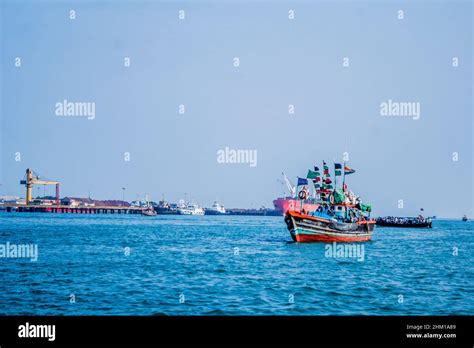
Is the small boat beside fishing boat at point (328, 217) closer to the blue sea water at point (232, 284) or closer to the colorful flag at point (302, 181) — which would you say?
the colorful flag at point (302, 181)

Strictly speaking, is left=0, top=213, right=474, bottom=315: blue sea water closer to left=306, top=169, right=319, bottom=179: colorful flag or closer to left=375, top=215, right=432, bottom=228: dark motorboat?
left=306, top=169, right=319, bottom=179: colorful flag

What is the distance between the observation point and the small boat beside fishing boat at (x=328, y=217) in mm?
54250

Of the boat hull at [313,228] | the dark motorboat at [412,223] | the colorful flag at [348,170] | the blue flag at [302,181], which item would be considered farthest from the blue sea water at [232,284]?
the dark motorboat at [412,223]

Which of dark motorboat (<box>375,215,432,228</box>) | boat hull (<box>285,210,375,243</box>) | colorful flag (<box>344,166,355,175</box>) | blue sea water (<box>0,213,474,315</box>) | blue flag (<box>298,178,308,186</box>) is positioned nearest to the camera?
blue sea water (<box>0,213,474,315</box>)

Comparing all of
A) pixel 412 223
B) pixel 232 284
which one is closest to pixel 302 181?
pixel 232 284

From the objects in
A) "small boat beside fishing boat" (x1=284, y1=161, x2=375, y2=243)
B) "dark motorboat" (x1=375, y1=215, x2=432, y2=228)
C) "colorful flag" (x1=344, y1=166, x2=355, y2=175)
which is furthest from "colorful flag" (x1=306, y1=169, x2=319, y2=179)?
"dark motorboat" (x1=375, y1=215, x2=432, y2=228)

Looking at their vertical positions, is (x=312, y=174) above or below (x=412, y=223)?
above

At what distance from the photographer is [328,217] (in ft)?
183

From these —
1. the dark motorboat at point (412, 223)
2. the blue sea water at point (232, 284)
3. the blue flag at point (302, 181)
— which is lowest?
the dark motorboat at point (412, 223)

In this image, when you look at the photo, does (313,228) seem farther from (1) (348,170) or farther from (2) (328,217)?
(1) (348,170)

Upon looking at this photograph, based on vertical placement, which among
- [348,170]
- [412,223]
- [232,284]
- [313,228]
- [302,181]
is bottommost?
[412,223]

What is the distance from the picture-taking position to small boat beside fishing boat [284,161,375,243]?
54.2m
